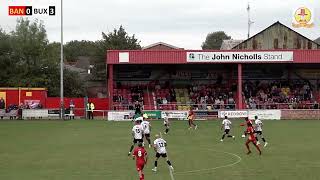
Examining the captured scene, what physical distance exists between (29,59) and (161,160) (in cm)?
6329

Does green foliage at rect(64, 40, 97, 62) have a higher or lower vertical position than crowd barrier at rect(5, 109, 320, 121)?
higher

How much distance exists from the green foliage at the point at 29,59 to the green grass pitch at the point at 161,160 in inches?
1641

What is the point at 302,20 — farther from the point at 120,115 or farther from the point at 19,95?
the point at 19,95

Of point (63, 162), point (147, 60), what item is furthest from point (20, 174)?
point (147, 60)

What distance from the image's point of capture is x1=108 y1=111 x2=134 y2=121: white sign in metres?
56.4

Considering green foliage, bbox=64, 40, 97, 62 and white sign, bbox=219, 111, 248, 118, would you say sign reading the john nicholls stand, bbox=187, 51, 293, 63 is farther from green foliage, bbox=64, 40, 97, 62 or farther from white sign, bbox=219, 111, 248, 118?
green foliage, bbox=64, 40, 97, 62

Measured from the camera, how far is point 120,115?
186 feet

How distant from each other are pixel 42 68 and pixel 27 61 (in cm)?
249

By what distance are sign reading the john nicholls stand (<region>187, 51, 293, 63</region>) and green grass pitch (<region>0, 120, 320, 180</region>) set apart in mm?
19067

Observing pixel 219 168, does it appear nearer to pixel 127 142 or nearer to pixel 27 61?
pixel 127 142

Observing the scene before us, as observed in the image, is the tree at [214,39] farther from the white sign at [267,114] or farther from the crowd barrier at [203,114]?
the white sign at [267,114]

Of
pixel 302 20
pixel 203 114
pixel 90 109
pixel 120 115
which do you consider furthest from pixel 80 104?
pixel 302 20

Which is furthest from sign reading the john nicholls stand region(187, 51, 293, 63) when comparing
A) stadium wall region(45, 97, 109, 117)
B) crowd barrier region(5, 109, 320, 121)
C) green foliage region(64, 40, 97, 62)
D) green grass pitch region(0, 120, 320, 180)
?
green foliage region(64, 40, 97, 62)

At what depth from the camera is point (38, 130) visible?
4334 cm
